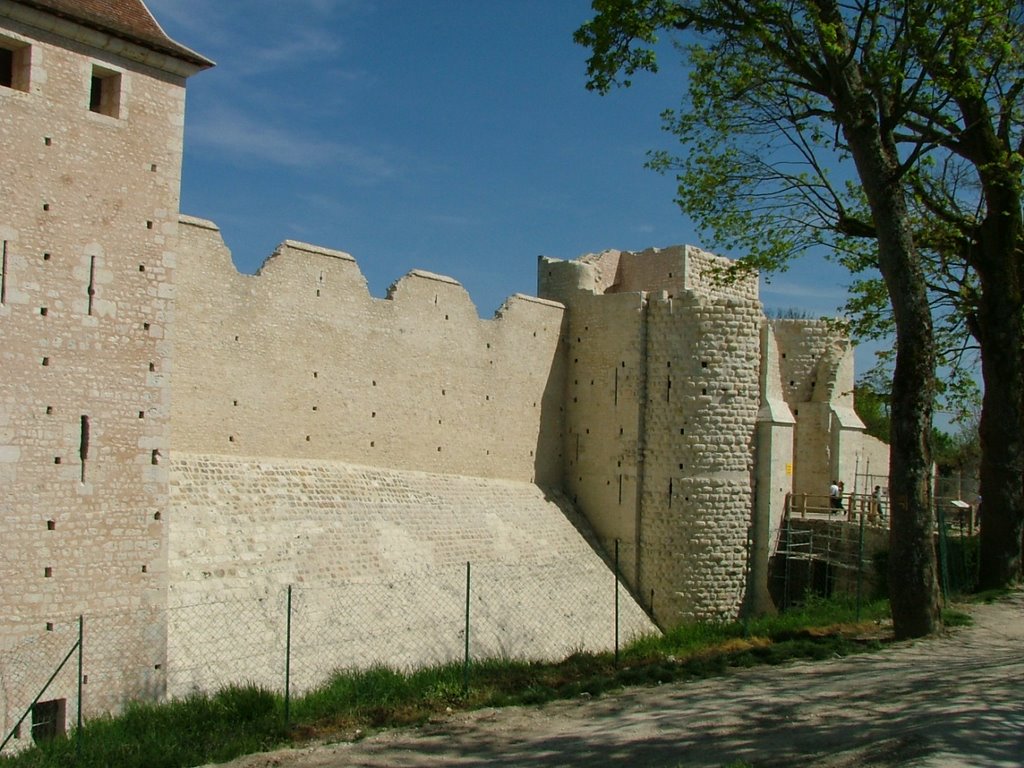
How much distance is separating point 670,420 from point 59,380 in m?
11.7

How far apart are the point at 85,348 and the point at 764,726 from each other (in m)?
7.98

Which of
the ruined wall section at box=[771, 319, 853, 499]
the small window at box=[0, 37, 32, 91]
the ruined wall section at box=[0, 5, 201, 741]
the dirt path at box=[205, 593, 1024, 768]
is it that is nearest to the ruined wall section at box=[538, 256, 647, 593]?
the ruined wall section at box=[771, 319, 853, 499]

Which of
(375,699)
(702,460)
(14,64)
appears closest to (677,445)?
(702,460)

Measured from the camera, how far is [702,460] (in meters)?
20.0

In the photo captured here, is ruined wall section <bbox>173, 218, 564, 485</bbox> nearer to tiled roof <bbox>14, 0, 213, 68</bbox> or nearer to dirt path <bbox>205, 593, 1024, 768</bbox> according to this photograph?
tiled roof <bbox>14, 0, 213, 68</bbox>

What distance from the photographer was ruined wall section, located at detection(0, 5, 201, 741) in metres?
11.1

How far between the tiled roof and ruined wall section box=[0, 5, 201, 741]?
128 mm

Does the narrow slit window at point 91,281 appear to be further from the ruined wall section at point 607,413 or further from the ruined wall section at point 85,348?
the ruined wall section at point 607,413

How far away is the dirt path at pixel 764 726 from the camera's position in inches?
302

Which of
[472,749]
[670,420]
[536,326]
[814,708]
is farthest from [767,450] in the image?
[472,749]

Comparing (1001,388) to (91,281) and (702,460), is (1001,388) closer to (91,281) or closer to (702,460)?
(702,460)

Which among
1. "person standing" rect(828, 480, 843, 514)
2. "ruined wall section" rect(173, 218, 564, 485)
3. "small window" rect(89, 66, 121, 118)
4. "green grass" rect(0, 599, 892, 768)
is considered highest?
"small window" rect(89, 66, 121, 118)

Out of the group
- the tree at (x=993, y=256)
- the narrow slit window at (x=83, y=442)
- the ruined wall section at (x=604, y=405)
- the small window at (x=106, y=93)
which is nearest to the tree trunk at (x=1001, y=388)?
A: the tree at (x=993, y=256)

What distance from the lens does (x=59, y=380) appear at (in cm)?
1148
